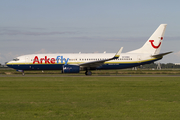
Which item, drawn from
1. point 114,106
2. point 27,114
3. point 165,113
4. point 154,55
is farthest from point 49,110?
point 154,55

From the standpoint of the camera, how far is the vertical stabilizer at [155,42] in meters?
39.1

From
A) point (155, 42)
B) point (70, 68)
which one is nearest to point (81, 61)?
point (70, 68)

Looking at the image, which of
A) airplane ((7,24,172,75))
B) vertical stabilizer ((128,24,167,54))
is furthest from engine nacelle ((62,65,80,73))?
vertical stabilizer ((128,24,167,54))

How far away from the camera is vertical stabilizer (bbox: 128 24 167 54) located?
39.1 meters

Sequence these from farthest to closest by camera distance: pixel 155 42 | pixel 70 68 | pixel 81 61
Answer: pixel 155 42 → pixel 81 61 → pixel 70 68

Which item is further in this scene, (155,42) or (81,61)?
(155,42)

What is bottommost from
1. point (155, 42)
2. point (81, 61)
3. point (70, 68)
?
point (70, 68)

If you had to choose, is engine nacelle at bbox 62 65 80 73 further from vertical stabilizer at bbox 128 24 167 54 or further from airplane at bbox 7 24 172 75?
vertical stabilizer at bbox 128 24 167 54

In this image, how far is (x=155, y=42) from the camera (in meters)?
39.2

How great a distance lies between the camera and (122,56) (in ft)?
123

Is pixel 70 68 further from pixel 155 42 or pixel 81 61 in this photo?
pixel 155 42

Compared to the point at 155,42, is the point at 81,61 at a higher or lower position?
lower

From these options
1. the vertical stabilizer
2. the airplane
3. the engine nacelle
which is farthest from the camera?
the vertical stabilizer

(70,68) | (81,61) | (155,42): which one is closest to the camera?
(70,68)
